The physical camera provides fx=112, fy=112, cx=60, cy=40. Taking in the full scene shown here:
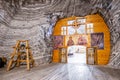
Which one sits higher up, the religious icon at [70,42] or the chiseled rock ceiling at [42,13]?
the chiseled rock ceiling at [42,13]

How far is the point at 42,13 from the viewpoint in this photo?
22.0 feet

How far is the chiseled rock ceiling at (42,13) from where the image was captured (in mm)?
5664

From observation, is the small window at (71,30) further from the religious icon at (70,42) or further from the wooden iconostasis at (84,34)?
the religious icon at (70,42)

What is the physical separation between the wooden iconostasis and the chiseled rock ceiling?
286 mm

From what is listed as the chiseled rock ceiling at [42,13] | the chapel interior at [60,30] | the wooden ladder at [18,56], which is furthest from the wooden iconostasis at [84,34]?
the wooden ladder at [18,56]

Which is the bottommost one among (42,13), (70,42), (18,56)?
(18,56)

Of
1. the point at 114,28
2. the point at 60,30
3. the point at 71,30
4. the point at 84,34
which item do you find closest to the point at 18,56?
the point at 60,30

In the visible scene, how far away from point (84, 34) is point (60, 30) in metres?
1.43

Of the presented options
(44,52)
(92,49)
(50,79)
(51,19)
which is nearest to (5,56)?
(44,52)

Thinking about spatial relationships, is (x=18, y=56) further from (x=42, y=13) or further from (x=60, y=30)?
(x=42, y=13)

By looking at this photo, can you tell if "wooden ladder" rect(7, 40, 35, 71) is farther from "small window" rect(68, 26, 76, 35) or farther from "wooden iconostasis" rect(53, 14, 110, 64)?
"small window" rect(68, 26, 76, 35)

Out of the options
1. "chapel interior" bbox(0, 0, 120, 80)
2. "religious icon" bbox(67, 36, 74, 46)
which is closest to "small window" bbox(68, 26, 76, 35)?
"chapel interior" bbox(0, 0, 120, 80)

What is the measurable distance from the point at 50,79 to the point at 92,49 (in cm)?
382

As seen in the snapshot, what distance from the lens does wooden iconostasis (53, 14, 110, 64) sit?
18.7 ft
